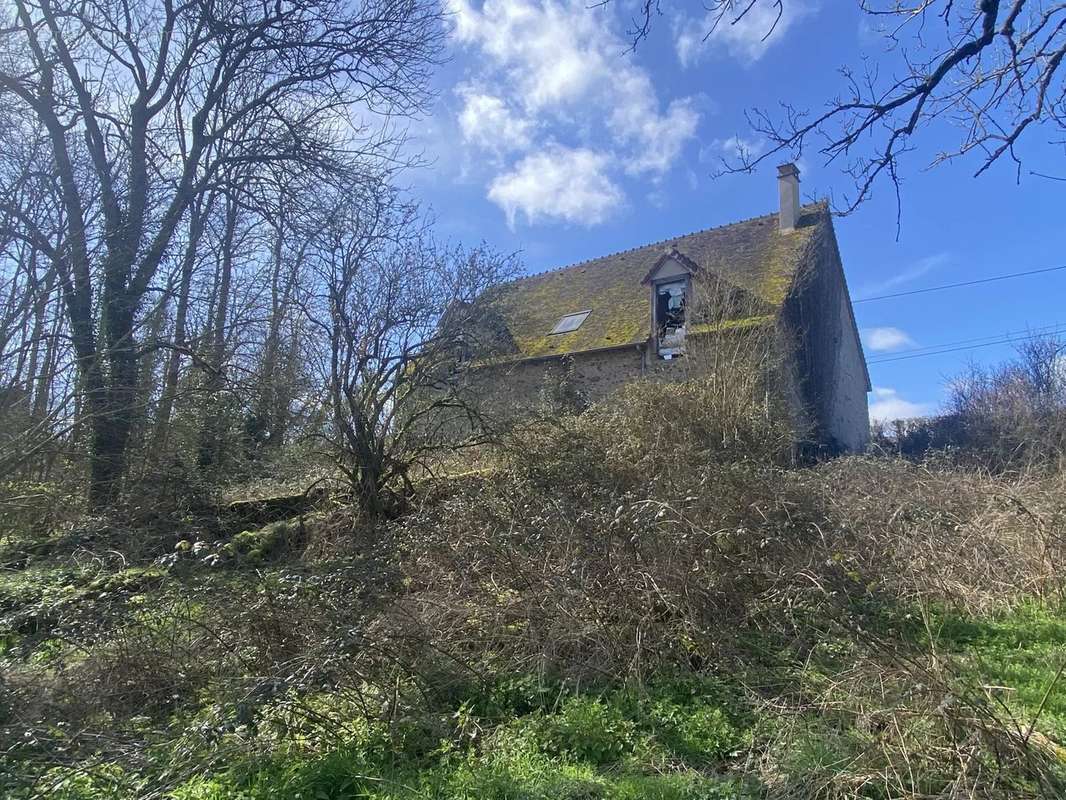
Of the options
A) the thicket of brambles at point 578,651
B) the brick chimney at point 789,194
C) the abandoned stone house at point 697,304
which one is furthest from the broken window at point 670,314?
the thicket of brambles at point 578,651

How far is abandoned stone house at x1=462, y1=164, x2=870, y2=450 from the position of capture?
51.6 feet

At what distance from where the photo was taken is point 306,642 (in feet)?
16.6

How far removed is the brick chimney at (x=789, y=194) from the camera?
18.5 meters

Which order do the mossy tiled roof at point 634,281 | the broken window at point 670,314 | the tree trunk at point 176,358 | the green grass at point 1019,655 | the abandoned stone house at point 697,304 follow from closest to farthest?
1. the green grass at point 1019,655
2. the tree trunk at point 176,358
3. the abandoned stone house at point 697,304
4. the broken window at point 670,314
5. the mossy tiled roof at point 634,281

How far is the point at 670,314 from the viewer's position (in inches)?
Result: 669

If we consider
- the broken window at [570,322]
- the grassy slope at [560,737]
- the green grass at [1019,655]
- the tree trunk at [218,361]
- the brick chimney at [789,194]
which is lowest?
the grassy slope at [560,737]

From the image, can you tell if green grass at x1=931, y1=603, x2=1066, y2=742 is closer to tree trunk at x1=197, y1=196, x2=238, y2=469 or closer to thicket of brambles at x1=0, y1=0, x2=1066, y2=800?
thicket of brambles at x1=0, y1=0, x2=1066, y2=800

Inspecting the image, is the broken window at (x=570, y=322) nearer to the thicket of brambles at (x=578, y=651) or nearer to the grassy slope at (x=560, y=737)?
the thicket of brambles at (x=578, y=651)

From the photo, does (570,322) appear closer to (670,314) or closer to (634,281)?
(634,281)

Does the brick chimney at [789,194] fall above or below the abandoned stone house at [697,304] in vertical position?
above

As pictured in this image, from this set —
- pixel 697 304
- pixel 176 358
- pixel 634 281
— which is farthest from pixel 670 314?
pixel 176 358

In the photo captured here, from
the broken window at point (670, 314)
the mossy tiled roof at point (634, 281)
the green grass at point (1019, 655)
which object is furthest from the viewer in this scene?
the mossy tiled roof at point (634, 281)

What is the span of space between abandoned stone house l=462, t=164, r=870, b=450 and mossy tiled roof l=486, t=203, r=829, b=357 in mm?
40

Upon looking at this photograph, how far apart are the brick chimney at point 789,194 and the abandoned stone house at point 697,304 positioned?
29mm
